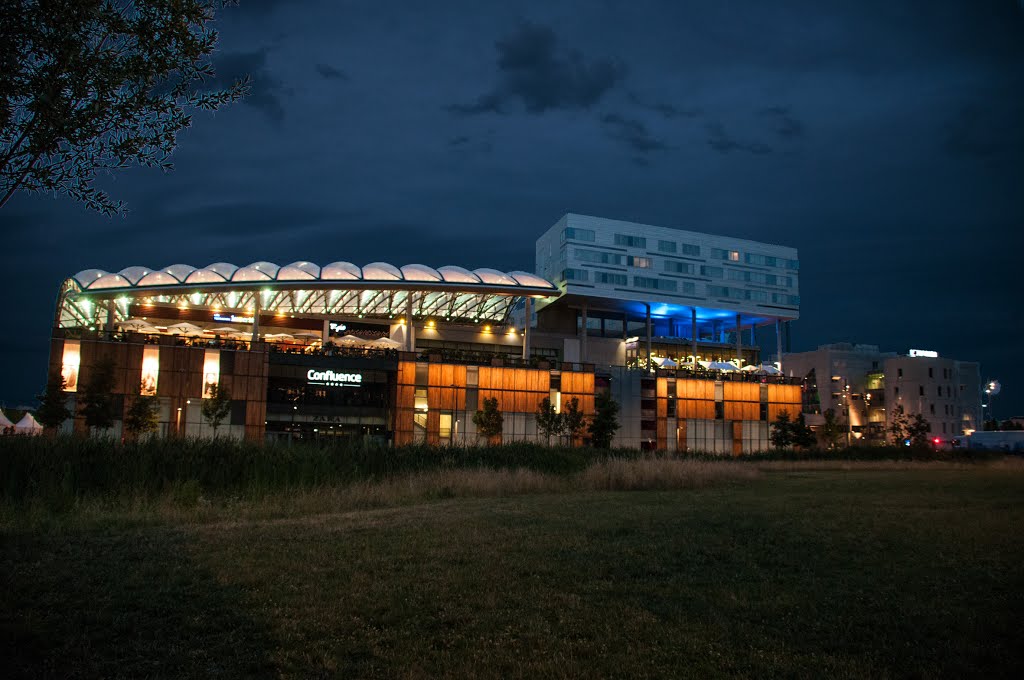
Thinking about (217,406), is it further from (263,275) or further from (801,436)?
(801,436)

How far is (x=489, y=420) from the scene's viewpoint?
58.1 m

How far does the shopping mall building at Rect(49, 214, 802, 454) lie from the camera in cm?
5762

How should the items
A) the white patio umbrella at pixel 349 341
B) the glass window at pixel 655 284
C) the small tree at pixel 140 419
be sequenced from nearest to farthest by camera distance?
the small tree at pixel 140 419 → the white patio umbrella at pixel 349 341 → the glass window at pixel 655 284

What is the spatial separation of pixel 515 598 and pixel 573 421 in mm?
52925

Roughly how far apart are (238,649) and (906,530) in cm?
1085

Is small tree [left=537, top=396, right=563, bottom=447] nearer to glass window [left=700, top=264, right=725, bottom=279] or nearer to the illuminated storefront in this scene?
the illuminated storefront

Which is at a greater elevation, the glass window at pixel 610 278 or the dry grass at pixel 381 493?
the glass window at pixel 610 278

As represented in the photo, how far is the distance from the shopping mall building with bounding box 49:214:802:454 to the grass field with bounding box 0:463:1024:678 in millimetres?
43765

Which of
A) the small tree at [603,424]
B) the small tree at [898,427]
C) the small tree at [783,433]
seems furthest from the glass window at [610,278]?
the small tree at [898,427]

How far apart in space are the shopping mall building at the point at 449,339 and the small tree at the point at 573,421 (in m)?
4.06

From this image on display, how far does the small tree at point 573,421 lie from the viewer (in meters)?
60.6

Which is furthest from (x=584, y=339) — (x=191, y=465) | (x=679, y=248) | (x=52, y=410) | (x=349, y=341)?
(x=191, y=465)

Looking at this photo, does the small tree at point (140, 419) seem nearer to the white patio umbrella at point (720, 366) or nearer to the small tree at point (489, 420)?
the small tree at point (489, 420)

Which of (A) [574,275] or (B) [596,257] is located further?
(B) [596,257]
